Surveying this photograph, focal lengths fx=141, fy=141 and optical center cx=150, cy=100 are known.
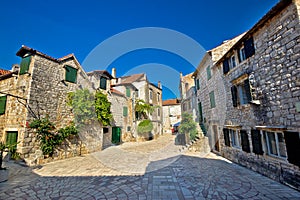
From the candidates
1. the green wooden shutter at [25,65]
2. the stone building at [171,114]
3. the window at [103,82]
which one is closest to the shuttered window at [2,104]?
the green wooden shutter at [25,65]

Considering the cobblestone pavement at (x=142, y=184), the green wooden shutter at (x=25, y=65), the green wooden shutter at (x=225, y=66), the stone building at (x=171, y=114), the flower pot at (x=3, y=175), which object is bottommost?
the cobblestone pavement at (x=142, y=184)

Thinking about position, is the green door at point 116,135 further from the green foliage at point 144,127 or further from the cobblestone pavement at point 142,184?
the cobblestone pavement at point 142,184

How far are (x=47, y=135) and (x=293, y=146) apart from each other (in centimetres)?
1134

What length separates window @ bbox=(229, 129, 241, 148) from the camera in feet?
25.1

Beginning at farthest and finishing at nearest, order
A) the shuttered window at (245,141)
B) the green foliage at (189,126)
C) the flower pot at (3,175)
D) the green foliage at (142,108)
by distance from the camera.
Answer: the green foliage at (142,108) → the green foliage at (189,126) → the shuttered window at (245,141) → the flower pot at (3,175)

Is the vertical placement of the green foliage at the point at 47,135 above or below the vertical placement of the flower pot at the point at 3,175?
above

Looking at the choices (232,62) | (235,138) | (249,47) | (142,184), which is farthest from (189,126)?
(142,184)

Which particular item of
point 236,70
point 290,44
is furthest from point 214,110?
point 290,44

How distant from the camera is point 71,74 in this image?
34.6 feet

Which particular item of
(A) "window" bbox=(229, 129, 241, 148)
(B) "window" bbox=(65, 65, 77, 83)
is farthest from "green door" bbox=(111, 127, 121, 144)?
(A) "window" bbox=(229, 129, 241, 148)

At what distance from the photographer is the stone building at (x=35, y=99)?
25.7 feet

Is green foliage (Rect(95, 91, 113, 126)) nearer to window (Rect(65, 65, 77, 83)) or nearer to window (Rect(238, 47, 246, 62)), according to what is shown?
window (Rect(65, 65, 77, 83))

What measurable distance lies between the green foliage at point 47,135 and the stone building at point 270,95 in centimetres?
1043

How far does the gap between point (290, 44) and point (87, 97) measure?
11.3 metres
